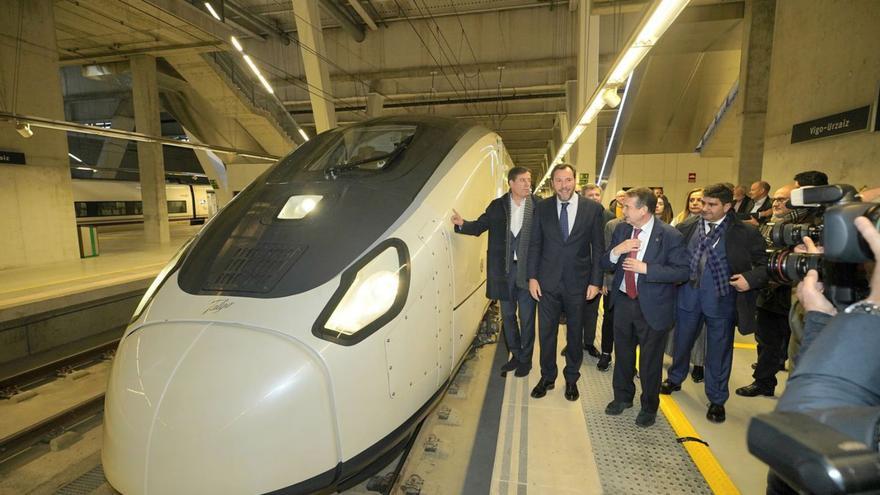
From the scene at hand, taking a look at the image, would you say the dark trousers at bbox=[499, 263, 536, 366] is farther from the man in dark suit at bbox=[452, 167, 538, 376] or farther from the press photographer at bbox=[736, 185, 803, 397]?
the press photographer at bbox=[736, 185, 803, 397]

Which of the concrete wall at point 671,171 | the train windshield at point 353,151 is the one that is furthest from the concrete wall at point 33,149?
the concrete wall at point 671,171

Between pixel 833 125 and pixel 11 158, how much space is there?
12.8 meters

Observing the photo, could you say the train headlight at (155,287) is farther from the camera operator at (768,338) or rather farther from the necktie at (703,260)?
the camera operator at (768,338)

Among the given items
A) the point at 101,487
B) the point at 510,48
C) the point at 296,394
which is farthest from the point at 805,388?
the point at 510,48

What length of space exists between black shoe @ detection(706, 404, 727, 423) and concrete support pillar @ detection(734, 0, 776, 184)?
319 inches

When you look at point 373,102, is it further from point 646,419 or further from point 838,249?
point 838,249

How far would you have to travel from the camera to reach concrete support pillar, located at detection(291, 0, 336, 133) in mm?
8555

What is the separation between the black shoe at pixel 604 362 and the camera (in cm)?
417

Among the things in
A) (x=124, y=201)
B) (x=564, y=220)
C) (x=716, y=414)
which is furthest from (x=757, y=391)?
(x=124, y=201)

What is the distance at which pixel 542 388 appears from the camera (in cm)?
360

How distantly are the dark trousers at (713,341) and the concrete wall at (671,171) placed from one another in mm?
16086

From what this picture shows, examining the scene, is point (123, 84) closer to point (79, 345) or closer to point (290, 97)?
point (290, 97)

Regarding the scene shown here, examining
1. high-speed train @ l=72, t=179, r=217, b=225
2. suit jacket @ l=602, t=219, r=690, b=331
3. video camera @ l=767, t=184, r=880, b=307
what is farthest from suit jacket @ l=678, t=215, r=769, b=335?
high-speed train @ l=72, t=179, r=217, b=225

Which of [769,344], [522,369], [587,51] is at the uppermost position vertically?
[587,51]
